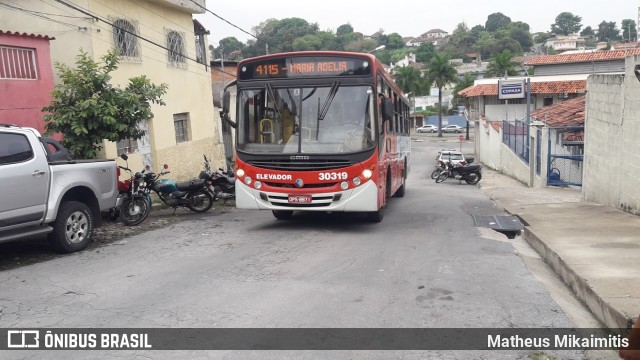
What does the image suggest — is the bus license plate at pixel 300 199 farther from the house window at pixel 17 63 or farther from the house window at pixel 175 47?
the house window at pixel 175 47

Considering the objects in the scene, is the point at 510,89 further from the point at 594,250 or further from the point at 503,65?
the point at 594,250

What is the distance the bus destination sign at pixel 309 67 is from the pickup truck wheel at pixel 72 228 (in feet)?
12.2

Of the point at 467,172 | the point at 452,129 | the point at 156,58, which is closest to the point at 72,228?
the point at 156,58

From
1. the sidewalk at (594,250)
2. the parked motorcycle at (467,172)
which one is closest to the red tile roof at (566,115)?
the parked motorcycle at (467,172)

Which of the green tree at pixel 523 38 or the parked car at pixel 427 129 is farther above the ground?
the green tree at pixel 523 38

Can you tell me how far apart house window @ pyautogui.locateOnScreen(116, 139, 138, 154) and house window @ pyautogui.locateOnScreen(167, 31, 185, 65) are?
3646mm

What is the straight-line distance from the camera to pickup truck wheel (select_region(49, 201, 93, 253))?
820 cm

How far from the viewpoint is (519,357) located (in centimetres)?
453

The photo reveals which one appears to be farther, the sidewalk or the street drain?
the street drain

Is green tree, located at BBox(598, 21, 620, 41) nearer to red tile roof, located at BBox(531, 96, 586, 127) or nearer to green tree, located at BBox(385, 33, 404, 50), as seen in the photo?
green tree, located at BBox(385, 33, 404, 50)

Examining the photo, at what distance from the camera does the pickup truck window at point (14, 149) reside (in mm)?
7484

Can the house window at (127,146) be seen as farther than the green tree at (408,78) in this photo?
No

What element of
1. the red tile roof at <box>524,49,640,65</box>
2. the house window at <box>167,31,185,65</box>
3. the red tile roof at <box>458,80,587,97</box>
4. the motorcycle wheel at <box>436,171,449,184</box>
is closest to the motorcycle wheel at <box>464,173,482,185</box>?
the motorcycle wheel at <box>436,171,449,184</box>

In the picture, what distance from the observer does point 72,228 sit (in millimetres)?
8484
